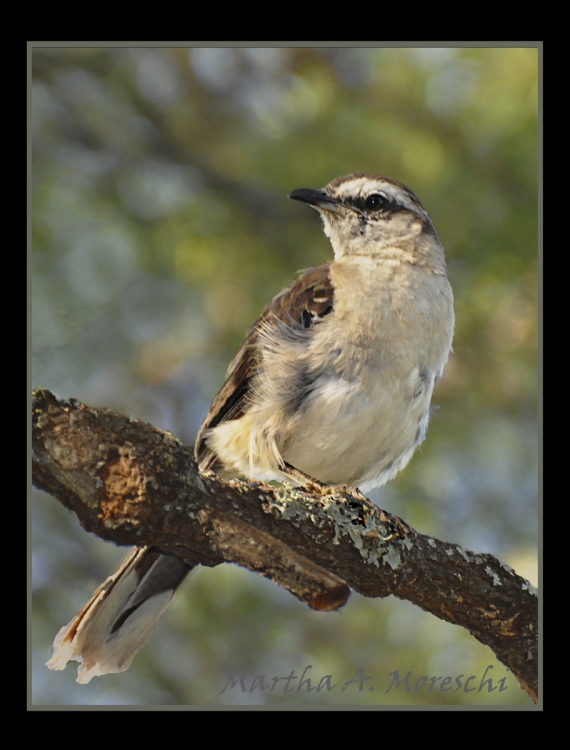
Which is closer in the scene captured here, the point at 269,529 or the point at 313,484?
the point at 269,529

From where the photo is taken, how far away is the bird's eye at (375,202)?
4.17 meters

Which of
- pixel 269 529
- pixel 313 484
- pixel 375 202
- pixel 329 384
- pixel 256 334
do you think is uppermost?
pixel 375 202

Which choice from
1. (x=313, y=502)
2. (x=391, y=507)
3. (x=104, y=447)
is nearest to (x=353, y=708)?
(x=313, y=502)

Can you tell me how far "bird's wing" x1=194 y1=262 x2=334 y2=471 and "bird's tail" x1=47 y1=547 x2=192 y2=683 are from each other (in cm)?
59

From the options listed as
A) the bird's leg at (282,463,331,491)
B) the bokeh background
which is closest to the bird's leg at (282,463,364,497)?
the bird's leg at (282,463,331,491)

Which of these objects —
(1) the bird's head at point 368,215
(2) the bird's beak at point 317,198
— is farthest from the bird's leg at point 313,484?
(2) the bird's beak at point 317,198

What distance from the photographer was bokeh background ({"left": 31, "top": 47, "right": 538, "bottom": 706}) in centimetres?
367

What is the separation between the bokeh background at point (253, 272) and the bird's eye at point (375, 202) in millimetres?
548

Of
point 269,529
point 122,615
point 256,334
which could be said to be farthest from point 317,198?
point 122,615

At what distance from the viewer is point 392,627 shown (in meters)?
3.88

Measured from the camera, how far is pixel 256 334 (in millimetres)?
4012

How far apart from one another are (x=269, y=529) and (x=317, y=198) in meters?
1.81

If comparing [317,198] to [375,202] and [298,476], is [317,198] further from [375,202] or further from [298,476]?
[298,476]

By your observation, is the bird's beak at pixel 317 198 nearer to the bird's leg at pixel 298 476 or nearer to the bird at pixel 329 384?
the bird at pixel 329 384
